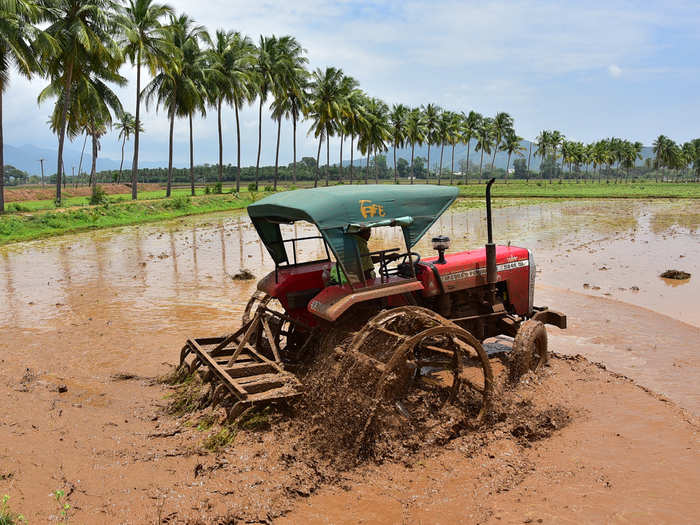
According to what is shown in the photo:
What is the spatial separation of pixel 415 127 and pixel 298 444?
68.7 meters

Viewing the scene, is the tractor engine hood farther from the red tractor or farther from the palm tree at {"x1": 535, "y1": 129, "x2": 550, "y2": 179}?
the palm tree at {"x1": 535, "y1": 129, "x2": 550, "y2": 179}

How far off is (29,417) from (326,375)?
9.13 feet

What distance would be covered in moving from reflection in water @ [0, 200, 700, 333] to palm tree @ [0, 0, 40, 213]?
361 inches

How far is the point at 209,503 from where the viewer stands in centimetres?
369

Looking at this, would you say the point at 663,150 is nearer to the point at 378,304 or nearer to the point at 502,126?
the point at 502,126

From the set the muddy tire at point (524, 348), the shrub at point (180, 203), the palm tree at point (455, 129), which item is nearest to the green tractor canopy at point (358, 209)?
the muddy tire at point (524, 348)

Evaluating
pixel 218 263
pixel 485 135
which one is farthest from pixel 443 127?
pixel 218 263

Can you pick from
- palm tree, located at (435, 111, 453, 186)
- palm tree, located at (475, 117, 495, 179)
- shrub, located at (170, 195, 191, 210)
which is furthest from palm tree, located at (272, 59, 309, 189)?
palm tree, located at (475, 117, 495, 179)

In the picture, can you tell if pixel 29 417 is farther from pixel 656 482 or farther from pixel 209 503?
pixel 656 482

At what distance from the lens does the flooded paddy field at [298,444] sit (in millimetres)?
3748

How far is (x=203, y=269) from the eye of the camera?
13953mm

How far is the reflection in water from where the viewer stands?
10273mm

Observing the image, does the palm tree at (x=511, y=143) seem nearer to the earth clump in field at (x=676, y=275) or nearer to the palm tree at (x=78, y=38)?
the palm tree at (x=78, y=38)

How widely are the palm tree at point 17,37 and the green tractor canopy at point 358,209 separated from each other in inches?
947
